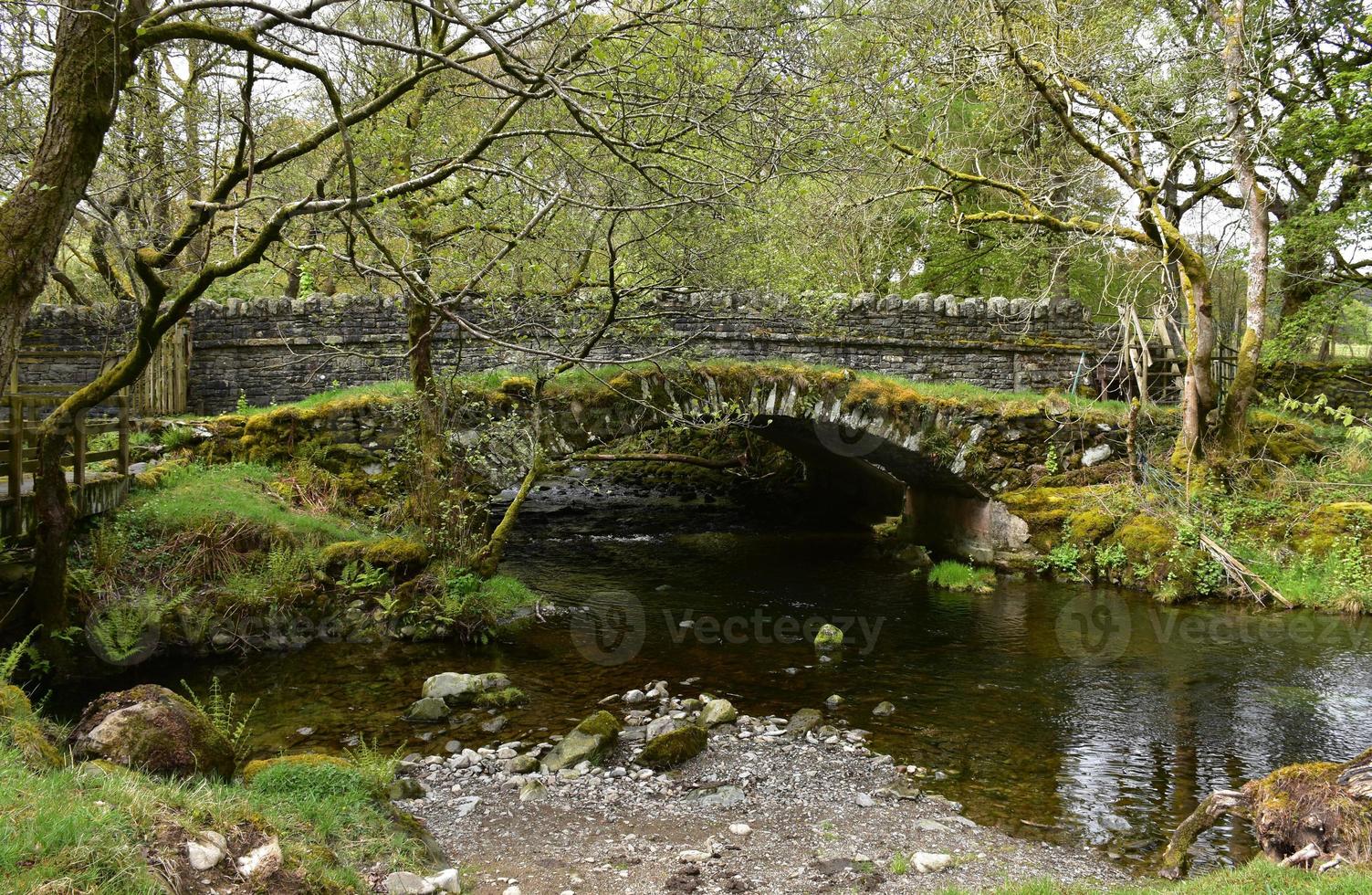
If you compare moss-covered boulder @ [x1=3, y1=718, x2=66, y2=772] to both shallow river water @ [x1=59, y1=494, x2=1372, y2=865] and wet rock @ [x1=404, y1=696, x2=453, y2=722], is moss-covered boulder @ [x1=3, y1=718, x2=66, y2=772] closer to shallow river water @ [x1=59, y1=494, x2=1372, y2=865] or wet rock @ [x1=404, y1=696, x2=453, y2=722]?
shallow river water @ [x1=59, y1=494, x2=1372, y2=865]

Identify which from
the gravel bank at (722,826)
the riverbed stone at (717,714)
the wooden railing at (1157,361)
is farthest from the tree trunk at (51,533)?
the wooden railing at (1157,361)

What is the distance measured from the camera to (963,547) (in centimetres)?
1480

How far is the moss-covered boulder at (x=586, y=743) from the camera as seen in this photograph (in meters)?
6.38

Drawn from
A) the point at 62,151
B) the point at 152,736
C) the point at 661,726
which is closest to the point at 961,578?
the point at 661,726

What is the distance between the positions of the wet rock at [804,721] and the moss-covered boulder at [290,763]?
359 centimetres

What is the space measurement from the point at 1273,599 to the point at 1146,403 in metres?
3.90

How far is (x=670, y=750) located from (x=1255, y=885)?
12.7 feet

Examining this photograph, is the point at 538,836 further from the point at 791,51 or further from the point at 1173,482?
the point at 1173,482

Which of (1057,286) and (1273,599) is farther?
(1057,286)

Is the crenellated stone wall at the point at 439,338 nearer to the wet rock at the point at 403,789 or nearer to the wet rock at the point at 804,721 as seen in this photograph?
the wet rock at the point at 804,721

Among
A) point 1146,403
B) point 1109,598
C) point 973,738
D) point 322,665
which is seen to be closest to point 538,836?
point 973,738

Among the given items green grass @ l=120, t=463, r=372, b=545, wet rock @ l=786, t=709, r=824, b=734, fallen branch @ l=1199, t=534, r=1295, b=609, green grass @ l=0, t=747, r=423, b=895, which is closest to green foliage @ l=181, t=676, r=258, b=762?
green grass @ l=0, t=747, r=423, b=895

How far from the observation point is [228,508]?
9.87 meters

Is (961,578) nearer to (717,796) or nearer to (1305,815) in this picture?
(717,796)
